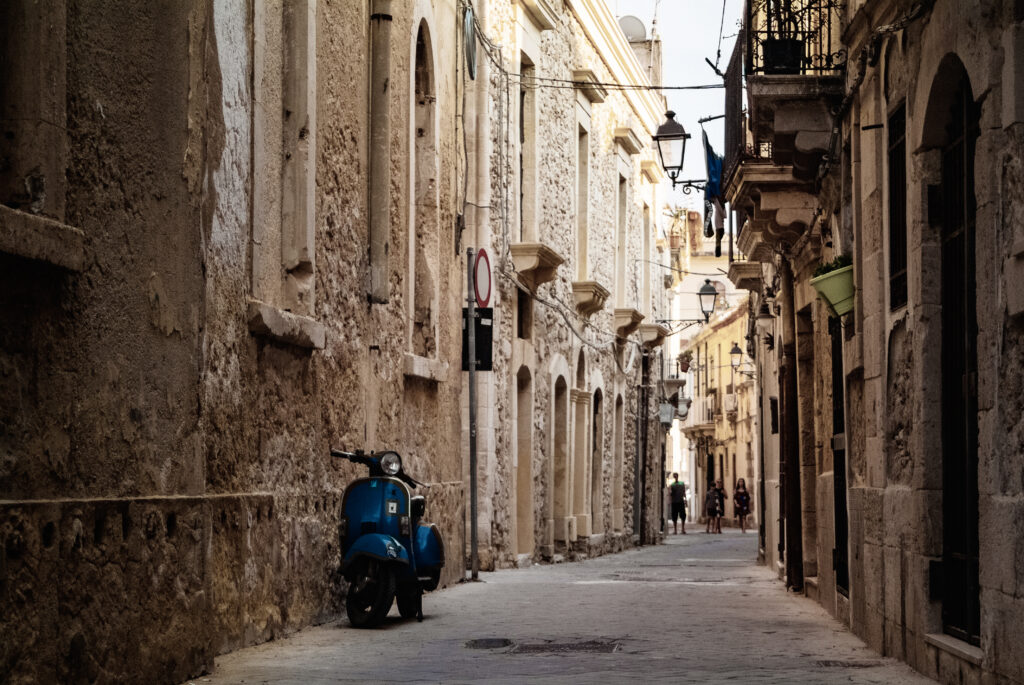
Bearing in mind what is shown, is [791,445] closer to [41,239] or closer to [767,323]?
[767,323]

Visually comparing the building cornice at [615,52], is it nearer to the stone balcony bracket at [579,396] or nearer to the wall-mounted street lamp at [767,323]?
the stone balcony bracket at [579,396]

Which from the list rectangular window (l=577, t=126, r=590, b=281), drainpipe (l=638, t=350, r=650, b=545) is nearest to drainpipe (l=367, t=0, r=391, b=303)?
rectangular window (l=577, t=126, r=590, b=281)

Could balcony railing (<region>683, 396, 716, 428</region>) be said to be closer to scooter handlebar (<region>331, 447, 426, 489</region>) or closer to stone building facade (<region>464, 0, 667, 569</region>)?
stone building facade (<region>464, 0, 667, 569</region>)

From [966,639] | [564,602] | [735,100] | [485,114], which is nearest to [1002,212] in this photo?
[966,639]

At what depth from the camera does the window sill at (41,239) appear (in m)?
6.41

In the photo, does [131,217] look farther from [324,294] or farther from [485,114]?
[485,114]

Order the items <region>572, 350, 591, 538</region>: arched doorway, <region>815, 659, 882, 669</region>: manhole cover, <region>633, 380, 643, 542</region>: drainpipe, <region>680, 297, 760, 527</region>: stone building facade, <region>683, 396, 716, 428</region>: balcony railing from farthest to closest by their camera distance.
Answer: <region>683, 396, 716, 428</region>: balcony railing → <region>680, 297, 760, 527</region>: stone building facade → <region>633, 380, 643, 542</region>: drainpipe → <region>572, 350, 591, 538</region>: arched doorway → <region>815, 659, 882, 669</region>: manhole cover

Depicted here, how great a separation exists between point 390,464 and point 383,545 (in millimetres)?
692

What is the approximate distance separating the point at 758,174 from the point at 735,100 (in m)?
1.10

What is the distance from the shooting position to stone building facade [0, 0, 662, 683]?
6.77m

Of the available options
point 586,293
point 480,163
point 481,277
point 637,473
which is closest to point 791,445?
point 481,277

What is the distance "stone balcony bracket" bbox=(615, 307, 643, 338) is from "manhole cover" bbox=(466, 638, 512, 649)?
1902 cm

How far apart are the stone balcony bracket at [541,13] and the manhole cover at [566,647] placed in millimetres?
12310

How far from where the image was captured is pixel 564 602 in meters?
13.5
